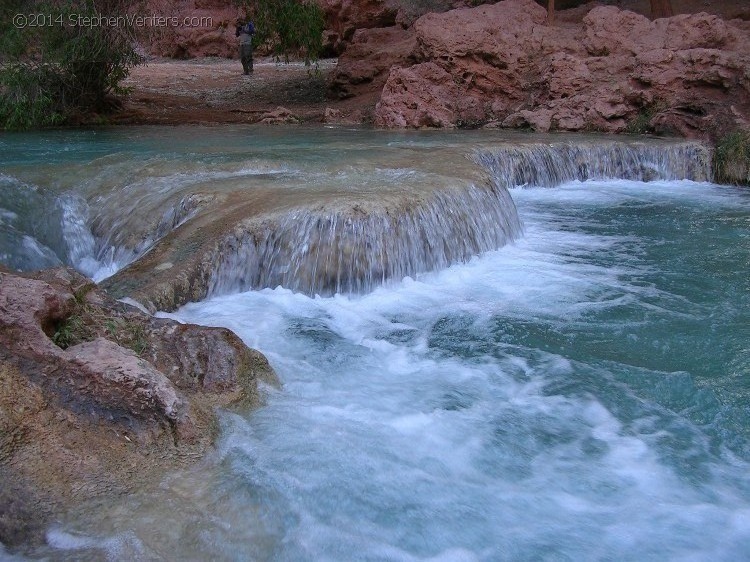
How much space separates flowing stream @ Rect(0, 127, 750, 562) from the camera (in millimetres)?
2898

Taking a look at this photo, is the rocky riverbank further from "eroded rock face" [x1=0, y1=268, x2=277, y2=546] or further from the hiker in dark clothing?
"eroded rock face" [x1=0, y1=268, x2=277, y2=546]

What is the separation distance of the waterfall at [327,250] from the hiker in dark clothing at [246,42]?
12868mm

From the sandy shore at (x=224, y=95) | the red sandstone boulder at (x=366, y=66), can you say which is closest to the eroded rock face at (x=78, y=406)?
the sandy shore at (x=224, y=95)

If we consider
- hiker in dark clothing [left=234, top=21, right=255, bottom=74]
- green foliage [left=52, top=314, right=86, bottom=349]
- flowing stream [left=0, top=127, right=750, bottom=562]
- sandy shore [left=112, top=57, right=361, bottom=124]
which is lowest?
flowing stream [left=0, top=127, right=750, bottom=562]

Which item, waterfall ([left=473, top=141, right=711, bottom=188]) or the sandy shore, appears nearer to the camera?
waterfall ([left=473, top=141, right=711, bottom=188])

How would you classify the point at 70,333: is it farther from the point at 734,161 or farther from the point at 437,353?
the point at 734,161

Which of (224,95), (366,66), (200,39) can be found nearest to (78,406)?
(366,66)

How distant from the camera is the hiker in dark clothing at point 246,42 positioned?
17.7 meters

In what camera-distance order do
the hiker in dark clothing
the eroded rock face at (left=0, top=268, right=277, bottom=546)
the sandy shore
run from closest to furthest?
the eroded rock face at (left=0, top=268, right=277, bottom=546) → the sandy shore → the hiker in dark clothing

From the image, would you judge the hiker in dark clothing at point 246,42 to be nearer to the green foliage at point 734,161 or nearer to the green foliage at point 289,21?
the green foliage at point 289,21

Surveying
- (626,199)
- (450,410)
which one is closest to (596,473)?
(450,410)

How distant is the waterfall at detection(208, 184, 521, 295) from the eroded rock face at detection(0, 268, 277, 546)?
6.13ft

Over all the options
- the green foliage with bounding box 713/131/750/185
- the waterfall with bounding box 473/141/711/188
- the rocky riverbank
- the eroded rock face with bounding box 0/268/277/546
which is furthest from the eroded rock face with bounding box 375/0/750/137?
the eroded rock face with bounding box 0/268/277/546

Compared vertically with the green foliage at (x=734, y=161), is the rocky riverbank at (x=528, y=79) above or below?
above
